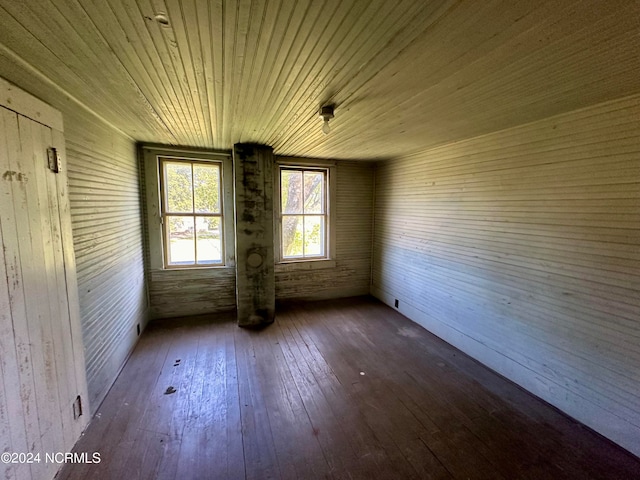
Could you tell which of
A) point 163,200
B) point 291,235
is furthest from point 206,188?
point 291,235

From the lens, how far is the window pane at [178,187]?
363cm

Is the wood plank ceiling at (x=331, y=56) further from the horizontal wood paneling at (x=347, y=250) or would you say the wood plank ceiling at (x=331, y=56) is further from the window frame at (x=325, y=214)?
Result: the horizontal wood paneling at (x=347, y=250)

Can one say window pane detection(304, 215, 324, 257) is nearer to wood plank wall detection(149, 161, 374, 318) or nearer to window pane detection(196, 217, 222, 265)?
wood plank wall detection(149, 161, 374, 318)

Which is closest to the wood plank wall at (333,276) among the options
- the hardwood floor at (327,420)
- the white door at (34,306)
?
the hardwood floor at (327,420)

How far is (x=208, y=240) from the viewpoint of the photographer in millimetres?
3881

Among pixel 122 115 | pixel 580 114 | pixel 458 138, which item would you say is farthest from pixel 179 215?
pixel 580 114

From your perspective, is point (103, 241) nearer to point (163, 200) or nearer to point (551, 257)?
point (163, 200)

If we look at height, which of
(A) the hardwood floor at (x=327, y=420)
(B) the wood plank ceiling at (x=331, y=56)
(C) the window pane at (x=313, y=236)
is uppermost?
(B) the wood plank ceiling at (x=331, y=56)

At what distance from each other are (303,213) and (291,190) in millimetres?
419

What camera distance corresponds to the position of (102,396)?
2.17 metres

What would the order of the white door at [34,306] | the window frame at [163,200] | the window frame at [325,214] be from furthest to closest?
the window frame at [325,214], the window frame at [163,200], the white door at [34,306]

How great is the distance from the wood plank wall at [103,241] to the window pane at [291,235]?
2.01m

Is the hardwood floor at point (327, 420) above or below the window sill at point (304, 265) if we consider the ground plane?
below

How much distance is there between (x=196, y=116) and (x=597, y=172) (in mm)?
3110
